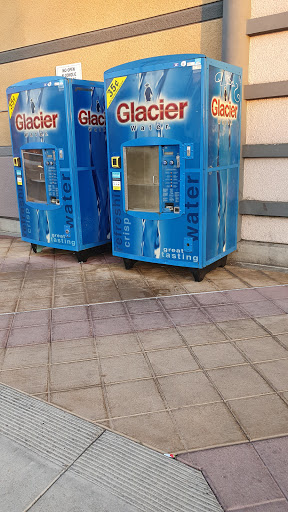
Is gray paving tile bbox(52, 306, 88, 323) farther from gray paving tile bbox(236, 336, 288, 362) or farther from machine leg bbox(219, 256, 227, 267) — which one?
machine leg bbox(219, 256, 227, 267)

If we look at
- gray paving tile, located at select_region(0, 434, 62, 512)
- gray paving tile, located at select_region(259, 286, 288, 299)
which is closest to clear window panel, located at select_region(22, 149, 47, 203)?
gray paving tile, located at select_region(259, 286, 288, 299)

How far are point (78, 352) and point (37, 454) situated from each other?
51.6 inches

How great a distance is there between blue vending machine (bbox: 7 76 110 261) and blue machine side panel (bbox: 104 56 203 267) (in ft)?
2.00

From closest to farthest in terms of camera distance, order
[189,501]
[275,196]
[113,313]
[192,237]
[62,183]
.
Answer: [189,501] → [113,313] → [192,237] → [275,196] → [62,183]

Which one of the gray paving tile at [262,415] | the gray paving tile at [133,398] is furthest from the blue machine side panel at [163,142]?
the gray paving tile at [262,415]

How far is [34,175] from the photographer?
22.5 ft

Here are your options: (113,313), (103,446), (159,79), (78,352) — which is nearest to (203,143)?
(159,79)

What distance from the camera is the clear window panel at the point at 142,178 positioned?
551 cm

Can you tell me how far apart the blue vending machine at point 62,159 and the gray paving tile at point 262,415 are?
4100 millimetres

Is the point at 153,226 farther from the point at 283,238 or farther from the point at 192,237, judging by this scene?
the point at 283,238

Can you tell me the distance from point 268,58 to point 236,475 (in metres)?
5.12

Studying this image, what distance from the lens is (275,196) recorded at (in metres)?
5.84

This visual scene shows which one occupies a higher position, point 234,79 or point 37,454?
point 234,79

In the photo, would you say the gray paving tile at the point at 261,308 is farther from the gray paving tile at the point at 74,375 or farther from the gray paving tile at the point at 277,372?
the gray paving tile at the point at 74,375
